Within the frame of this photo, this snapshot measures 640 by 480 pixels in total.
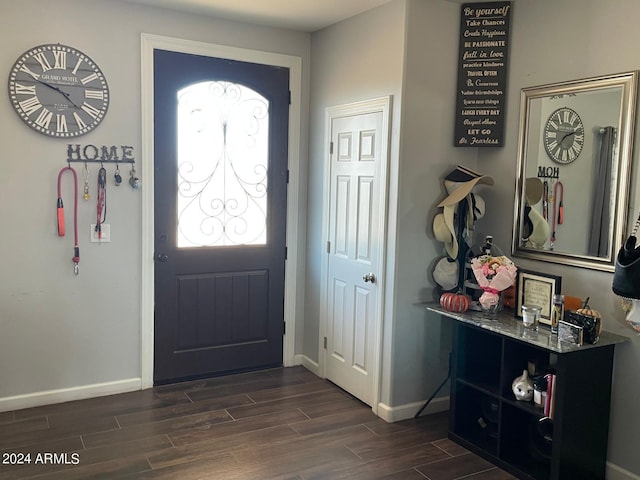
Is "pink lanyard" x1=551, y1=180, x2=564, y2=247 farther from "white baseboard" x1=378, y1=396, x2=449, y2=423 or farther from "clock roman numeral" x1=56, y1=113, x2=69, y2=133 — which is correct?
"clock roman numeral" x1=56, y1=113, x2=69, y2=133

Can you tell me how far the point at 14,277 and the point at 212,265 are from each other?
4.24 ft

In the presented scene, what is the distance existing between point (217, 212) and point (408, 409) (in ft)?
6.33

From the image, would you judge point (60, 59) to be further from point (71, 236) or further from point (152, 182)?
point (71, 236)

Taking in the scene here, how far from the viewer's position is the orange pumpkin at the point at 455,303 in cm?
330

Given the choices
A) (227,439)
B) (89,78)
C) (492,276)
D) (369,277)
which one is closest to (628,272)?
(492,276)

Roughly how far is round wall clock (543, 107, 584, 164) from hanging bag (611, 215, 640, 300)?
743 mm

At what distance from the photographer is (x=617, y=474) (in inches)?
113

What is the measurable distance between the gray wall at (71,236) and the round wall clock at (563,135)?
234cm

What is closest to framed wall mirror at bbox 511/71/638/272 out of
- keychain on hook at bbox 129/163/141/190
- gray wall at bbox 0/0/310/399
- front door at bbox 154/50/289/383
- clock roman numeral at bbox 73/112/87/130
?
front door at bbox 154/50/289/383

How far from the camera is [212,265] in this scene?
163 inches

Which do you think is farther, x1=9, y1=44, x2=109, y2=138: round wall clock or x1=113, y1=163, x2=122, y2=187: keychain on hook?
x1=113, y1=163, x2=122, y2=187: keychain on hook

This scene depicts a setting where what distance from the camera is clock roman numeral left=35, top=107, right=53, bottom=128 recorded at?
3.48 m

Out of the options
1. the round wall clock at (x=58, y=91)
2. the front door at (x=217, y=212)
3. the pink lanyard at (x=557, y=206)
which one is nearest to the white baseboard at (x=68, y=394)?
the front door at (x=217, y=212)

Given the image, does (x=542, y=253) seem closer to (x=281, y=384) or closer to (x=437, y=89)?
(x=437, y=89)
